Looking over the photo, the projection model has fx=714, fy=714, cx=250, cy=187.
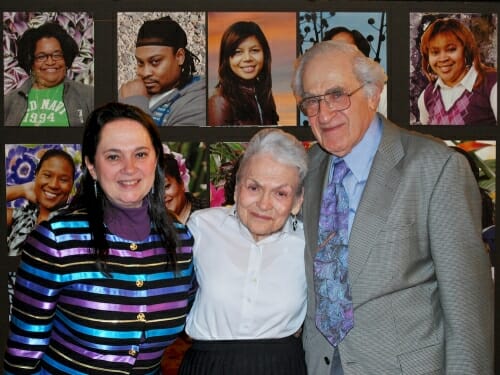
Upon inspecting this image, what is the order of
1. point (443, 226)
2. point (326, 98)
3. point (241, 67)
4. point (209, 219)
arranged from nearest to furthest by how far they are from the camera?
point (443, 226), point (326, 98), point (209, 219), point (241, 67)

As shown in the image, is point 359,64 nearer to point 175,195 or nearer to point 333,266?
point 333,266

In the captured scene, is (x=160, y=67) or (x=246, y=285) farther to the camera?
(x=160, y=67)

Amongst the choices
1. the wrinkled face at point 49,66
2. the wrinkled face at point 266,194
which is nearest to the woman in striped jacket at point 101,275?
the wrinkled face at point 266,194

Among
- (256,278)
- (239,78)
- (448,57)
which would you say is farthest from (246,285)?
(448,57)

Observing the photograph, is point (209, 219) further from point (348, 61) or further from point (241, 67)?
point (241, 67)

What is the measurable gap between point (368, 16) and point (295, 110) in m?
0.63

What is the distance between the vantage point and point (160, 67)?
3750 mm

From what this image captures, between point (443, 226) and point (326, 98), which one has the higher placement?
point (326, 98)

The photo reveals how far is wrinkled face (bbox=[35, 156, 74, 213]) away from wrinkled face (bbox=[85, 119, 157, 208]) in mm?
1439

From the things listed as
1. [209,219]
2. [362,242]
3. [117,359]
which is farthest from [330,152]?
[117,359]

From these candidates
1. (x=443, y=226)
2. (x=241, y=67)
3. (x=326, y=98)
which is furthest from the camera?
(x=241, y=67)

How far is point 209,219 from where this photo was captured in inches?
107

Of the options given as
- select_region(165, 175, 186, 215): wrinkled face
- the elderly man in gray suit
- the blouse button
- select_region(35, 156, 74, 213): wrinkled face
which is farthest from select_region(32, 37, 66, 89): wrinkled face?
the blouse button

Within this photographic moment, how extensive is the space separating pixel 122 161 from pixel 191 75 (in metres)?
1.49
